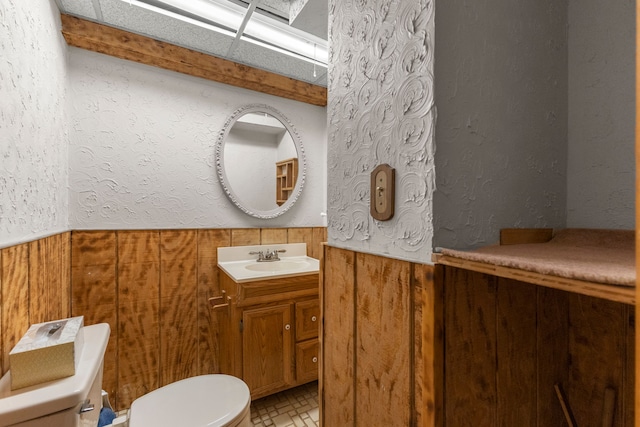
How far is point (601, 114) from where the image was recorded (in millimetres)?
686

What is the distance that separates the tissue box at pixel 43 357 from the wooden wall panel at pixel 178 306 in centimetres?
88

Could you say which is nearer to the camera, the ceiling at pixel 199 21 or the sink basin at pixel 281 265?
the ceiling at pixel 199 21

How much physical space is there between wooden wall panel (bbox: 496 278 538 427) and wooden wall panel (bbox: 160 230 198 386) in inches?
62.4

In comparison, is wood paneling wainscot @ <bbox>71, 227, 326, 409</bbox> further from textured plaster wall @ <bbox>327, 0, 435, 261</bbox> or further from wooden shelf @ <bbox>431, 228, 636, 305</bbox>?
wooden shelf @ <bbox>431, 228, 636, 305</bbox>

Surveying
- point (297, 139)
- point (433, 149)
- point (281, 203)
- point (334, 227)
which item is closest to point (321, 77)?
point (297, 139)

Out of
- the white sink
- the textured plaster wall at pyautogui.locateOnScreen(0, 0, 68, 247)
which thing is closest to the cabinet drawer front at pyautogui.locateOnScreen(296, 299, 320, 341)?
the white sink

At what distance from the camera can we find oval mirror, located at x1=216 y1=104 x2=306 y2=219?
1796 millimetres

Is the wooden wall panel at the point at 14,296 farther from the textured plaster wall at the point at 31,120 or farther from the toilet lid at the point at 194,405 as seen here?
the toilet lid at the point at 194,405

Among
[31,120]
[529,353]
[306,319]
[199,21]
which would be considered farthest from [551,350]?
[199,21]

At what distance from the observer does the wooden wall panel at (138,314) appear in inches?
59.2

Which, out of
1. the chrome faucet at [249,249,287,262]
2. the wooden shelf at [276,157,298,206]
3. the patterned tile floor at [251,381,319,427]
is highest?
the wooden shelf at [276,157,298,206]

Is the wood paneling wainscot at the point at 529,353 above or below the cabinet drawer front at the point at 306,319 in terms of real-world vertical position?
above

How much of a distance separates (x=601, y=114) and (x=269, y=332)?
63.0 inches

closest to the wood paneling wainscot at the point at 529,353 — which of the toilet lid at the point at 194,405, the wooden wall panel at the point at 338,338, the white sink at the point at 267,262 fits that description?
the wooden wall panel at the point at 338,338
